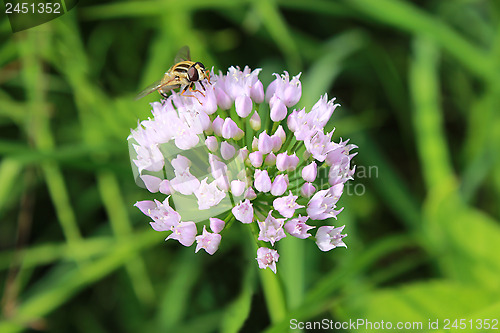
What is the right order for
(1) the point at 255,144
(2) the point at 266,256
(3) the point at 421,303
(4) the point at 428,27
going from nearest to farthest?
(2) the point at 266,256
(1) the point at 255,144
(3) the point at 421,303
(4) the point at 428,27

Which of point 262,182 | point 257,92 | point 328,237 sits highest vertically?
point 257,92

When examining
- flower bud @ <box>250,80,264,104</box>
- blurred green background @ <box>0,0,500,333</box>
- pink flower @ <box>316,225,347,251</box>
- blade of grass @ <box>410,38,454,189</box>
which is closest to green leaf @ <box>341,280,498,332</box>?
blurred green background @ <box>0,0,500,333</box>

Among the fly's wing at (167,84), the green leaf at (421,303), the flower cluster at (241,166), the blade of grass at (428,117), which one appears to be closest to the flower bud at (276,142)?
the flower cluster at (241,166)

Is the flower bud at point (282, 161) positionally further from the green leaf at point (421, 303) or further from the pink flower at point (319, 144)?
the green leaf at point (421, 303)

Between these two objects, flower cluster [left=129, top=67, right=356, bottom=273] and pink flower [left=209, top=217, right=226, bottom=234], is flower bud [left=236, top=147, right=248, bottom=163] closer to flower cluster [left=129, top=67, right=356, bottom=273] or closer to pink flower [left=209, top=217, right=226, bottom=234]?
flower cluster [left=129, top=67, right=356, bottom=273]

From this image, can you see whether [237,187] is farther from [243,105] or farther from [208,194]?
[243,105]

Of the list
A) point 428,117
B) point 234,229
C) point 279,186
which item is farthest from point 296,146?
point 428,117
